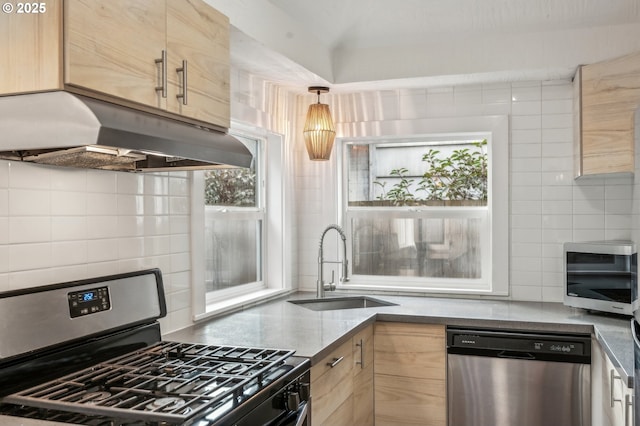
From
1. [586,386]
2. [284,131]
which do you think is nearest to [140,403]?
[586,386]

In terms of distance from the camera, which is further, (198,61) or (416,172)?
(416,172)

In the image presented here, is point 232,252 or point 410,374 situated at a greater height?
point 232,252

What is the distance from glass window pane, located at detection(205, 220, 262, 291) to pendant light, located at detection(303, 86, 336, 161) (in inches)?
21.8

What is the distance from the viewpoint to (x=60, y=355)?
183 cm

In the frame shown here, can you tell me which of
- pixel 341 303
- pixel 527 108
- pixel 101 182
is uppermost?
pixel 527 108

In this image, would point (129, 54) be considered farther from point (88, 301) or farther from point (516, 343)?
point (516, 343)

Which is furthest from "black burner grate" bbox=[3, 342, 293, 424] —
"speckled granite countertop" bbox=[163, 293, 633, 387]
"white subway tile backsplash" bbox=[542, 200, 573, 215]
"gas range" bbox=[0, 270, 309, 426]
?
"white subway tile backsplash" bbox=[542, 200, 573, 215]

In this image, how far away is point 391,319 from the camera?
2984mm

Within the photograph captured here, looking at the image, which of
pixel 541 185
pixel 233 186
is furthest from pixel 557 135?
pixel 233 186

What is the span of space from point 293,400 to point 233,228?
1.55 metres

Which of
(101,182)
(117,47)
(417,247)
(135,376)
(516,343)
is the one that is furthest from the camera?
(417,247)

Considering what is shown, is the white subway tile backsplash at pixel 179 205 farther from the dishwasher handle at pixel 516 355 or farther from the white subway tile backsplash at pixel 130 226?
the dishwasher handle at pixel 516 355

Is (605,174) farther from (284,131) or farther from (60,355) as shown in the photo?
(60,355)

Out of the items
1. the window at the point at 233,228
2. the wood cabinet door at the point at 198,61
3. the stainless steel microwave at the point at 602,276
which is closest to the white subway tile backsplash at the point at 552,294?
the stainless steel microwave at the point at 602,276
